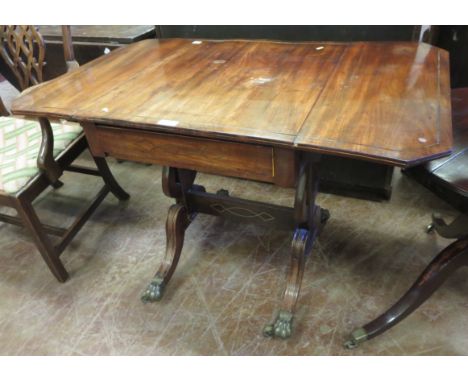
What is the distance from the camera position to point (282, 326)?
1.29m

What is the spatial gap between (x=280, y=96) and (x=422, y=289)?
0.78m

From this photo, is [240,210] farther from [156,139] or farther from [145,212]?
[145,212]

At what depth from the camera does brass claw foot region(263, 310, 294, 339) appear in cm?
128

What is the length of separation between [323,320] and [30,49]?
1742 mm

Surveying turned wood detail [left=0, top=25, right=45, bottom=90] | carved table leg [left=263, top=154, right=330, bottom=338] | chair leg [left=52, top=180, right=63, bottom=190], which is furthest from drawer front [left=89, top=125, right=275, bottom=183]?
chair leg [left=52, top=180, right=63, bottom=190]

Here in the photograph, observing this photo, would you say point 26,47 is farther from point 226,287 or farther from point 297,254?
point 297,254

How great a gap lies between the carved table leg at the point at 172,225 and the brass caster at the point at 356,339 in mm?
736

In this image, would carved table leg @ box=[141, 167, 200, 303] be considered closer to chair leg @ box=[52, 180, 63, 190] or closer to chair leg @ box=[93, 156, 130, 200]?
chair leg @ box=[93, 156, 130, 200]

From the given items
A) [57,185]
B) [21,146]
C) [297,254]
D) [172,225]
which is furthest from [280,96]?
[57,185]

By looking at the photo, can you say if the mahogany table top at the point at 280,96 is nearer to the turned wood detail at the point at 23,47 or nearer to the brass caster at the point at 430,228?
the turned wood detail at the point at 23,47

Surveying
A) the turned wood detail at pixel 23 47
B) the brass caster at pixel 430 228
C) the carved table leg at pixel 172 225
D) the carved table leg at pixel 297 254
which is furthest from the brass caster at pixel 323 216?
the turned wood detail at pixel 23 47

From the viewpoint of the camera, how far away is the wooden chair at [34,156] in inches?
53.9

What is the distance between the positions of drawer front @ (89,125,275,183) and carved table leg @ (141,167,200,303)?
0.33m

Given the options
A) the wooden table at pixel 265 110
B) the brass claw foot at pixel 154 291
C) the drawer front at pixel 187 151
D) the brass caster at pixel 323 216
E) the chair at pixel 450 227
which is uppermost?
the wooden table at pixel 265 110
